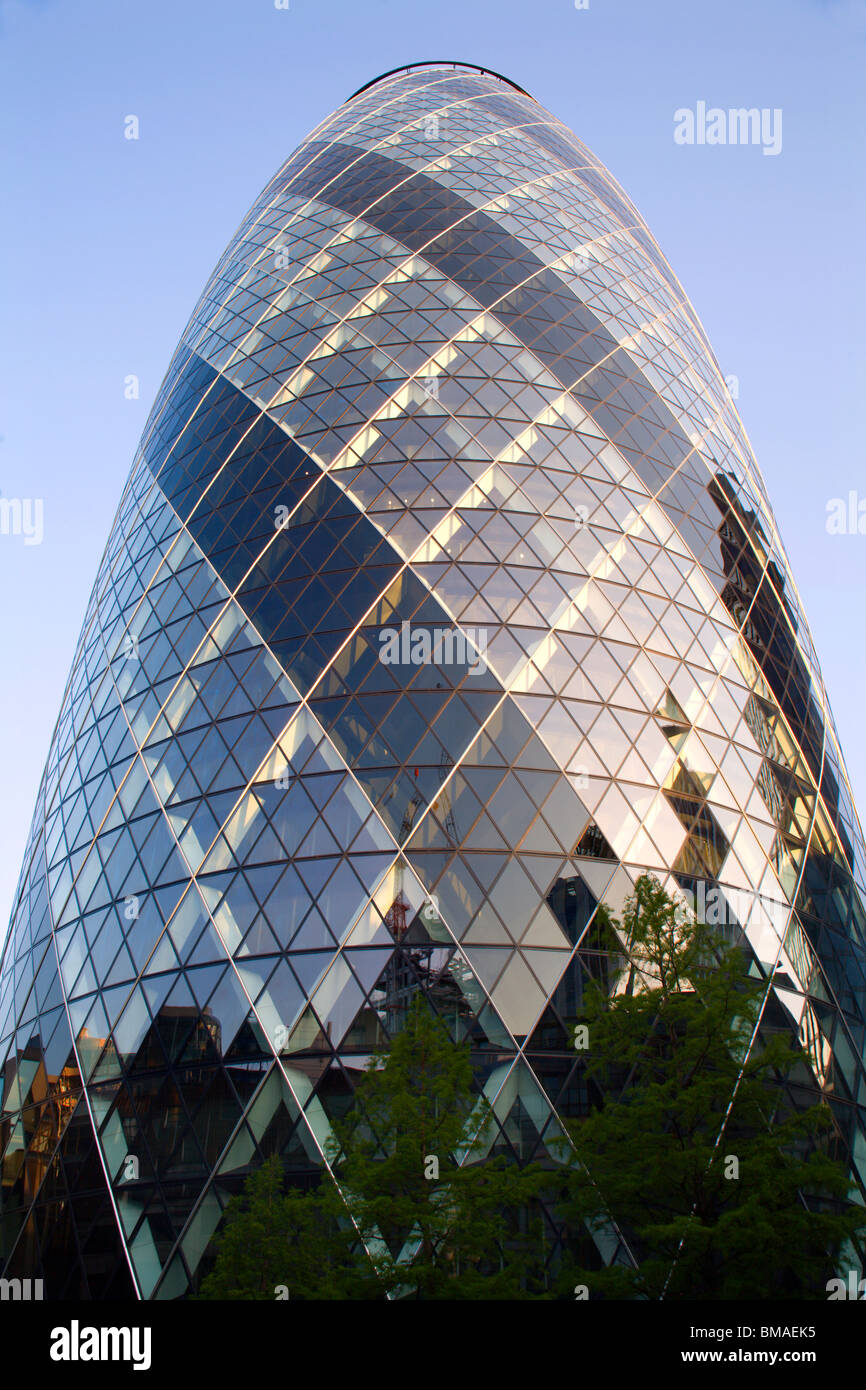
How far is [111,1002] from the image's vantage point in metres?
21.5

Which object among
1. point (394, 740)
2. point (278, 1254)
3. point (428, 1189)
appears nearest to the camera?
point (428, 1189)

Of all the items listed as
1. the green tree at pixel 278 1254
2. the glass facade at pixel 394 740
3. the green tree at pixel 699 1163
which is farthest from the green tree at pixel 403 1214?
the glass facade at pixel 394 740

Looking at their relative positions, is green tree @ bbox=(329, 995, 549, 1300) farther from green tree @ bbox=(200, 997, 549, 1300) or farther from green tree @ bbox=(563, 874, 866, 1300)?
green tree @ bbox=(563, 874, 866, 1300)

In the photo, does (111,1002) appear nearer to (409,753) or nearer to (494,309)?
(409,753)

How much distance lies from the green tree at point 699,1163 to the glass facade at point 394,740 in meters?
3.91

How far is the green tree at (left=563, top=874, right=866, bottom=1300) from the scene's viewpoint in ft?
40.8

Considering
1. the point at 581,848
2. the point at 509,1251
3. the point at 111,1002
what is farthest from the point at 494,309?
the point at 509,1251

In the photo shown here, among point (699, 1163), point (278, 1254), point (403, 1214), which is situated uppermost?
point (699, 1163)

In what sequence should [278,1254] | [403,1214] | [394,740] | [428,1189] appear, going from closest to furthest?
[403,1214] → [428,1189] → [278,1254] → [394,740]

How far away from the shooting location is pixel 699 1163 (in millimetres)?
12758

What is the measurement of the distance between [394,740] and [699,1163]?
1071 cm

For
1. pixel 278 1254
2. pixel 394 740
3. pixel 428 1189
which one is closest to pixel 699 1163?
pixel 428 1189

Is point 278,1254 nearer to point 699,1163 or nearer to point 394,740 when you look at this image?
point 699,1163
